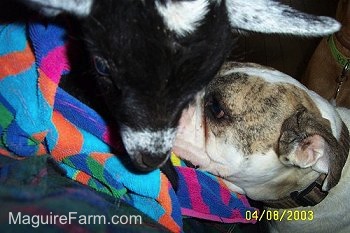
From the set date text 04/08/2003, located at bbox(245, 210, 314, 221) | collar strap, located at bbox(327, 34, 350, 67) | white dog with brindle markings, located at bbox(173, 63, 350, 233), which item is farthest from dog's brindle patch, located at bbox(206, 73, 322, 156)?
collar strap, located at bbox(327, 34, 350, 67)

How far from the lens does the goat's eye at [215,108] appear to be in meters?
1.39

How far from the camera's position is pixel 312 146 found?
1319 mm

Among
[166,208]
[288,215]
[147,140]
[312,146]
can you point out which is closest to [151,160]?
[147,140]

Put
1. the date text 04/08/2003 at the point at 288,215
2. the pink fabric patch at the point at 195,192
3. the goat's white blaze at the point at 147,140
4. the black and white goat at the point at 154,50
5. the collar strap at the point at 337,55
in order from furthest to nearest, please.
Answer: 1. the collar strap at the point at 337,55
2. the date text 04/08/2003 at the point at 288,215
3. the pink fabric patch at the point at 195,192
4. the goat's white blaze at the point at 147,140
5. the black and white goat at the point at 154,50

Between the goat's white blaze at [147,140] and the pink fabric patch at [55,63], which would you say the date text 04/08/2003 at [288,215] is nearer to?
the goat's white blaze at [147,140]

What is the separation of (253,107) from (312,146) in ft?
0.67

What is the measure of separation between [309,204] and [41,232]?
1.08m

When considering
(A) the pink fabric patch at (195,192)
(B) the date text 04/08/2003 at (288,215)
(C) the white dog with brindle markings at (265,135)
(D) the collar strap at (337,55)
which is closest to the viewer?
(A) the pink fabric patch at (195,192)

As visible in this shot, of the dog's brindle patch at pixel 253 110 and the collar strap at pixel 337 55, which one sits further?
the collar strap at pixel 337 55

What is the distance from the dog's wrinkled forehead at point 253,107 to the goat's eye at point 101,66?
1.64 feet

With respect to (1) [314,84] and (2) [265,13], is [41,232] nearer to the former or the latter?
(2) [265,13]

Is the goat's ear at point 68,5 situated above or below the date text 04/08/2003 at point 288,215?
above

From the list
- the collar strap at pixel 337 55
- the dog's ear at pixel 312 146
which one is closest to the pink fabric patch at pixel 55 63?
the dog's ear at pixel 312 146

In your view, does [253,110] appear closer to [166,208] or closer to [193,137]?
[193,137]
